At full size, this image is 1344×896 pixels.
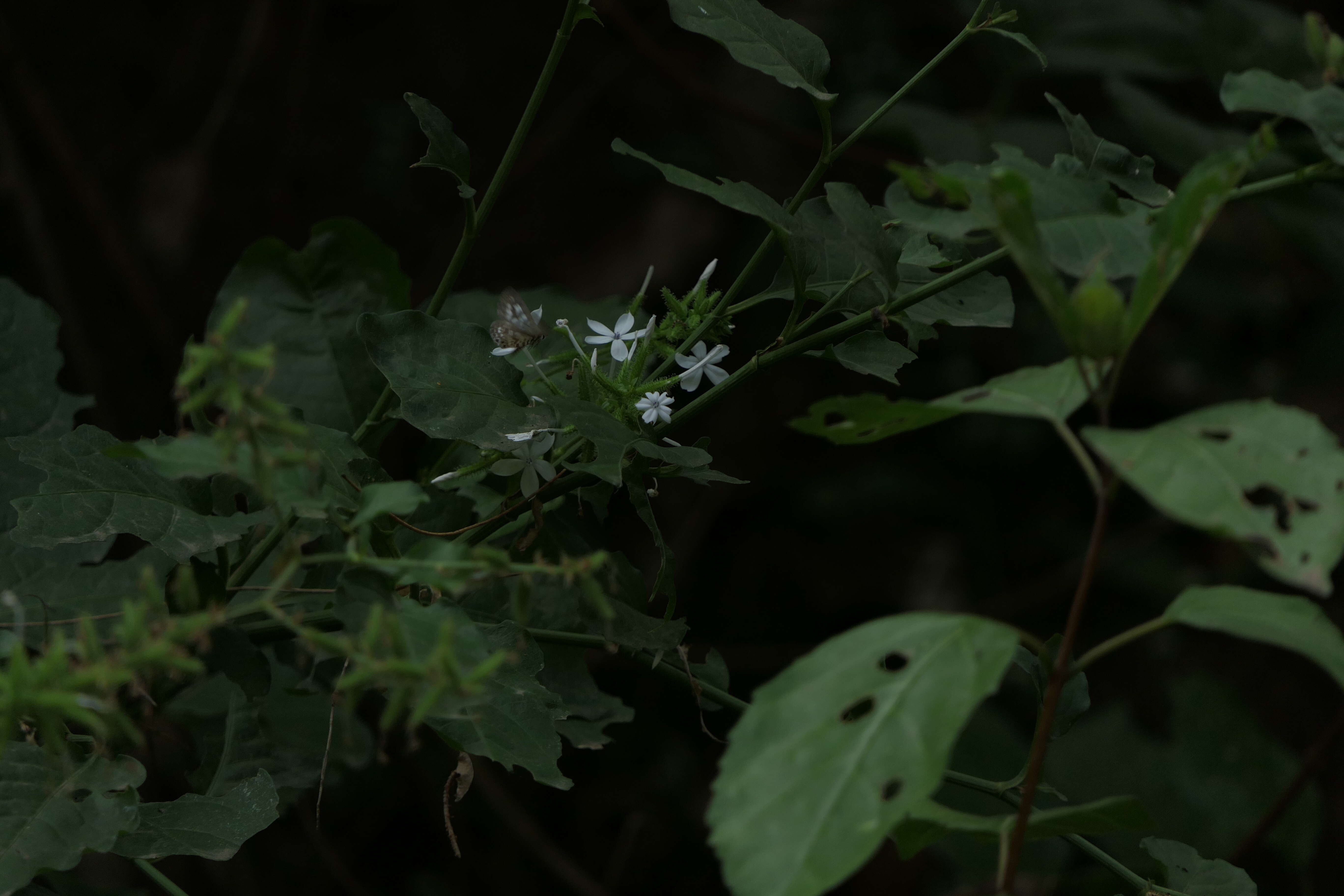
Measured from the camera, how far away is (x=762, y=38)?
89 centimetres

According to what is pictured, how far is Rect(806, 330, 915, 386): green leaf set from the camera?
2.80ft

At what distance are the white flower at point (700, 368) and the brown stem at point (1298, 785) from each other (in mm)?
1266

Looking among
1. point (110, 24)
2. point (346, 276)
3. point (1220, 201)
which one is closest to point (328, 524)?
point (346, 276)

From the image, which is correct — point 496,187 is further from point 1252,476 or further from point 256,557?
point 1252,476

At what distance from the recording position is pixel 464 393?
0.80 m

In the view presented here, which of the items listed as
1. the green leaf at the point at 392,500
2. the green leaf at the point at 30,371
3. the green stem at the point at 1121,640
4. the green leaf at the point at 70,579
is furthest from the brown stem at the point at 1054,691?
the green leaf at the point at 30,371

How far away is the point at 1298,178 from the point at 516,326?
0.58 metres

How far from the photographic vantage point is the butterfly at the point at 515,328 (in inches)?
33.6

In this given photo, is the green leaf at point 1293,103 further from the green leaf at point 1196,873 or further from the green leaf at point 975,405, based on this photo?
the green leaf at point 1196,873

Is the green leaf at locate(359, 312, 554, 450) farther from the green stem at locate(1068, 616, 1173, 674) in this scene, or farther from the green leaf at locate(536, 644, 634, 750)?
the green stem at locate(1068, 616, 1173, 674)

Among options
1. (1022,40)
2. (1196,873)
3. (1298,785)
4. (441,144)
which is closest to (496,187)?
(441,144)

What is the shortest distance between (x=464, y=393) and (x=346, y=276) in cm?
50

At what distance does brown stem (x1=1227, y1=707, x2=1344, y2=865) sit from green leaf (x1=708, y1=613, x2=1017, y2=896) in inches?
52.9

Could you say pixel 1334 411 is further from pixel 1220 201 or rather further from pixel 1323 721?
pixel 1220 201
